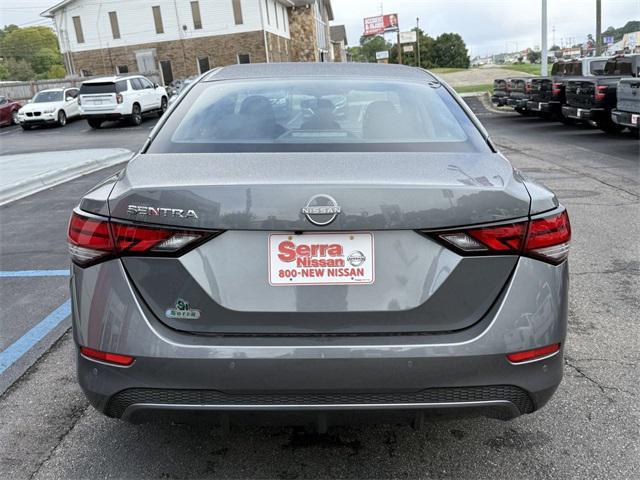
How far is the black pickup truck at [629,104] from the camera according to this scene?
11570 mm

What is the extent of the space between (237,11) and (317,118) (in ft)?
147

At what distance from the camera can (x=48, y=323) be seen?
14.5 feet

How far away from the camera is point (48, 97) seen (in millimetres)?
28219

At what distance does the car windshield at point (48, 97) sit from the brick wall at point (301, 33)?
3157 cm

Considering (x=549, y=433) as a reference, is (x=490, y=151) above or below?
above

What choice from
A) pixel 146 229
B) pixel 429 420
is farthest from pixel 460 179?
pixel 146 229

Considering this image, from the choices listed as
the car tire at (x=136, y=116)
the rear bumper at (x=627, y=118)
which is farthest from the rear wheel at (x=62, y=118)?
the rear bumper at (x=627, y=118)

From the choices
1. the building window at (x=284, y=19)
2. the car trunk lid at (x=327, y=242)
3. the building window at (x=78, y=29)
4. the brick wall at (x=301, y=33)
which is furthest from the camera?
the brick wall at (x=301, y=33)

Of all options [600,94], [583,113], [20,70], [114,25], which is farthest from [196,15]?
[20,70]

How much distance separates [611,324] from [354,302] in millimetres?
2680

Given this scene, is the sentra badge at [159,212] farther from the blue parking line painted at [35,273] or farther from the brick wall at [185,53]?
the brick wall at [185,53]

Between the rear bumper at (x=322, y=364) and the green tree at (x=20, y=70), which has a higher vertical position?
the green tree at (x=20, y=70)

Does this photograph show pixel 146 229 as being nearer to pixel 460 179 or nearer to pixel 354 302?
pixel 354 302

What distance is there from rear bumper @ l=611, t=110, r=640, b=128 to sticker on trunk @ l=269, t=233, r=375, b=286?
11322mm
